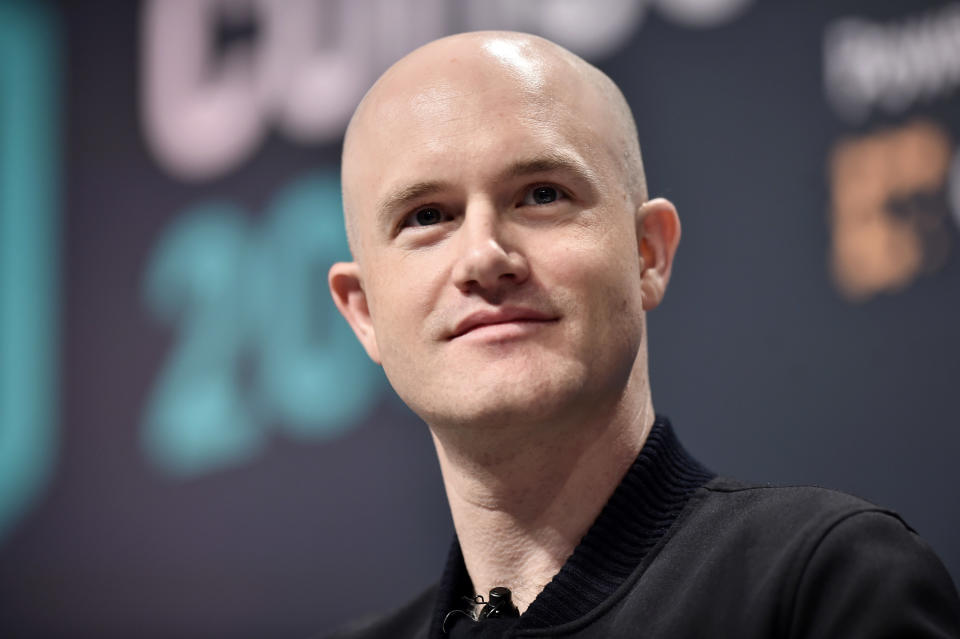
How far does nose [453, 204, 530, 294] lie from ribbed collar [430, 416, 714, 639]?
1.02 ft

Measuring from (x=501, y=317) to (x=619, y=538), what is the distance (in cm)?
31

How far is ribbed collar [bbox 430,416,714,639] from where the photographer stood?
4.24 ft

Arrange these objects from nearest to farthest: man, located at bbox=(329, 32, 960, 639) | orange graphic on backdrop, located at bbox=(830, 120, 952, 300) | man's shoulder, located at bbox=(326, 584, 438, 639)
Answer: man, located at bbox=(329, 32, 960, 639) → man's shoulder, located at bbox=(326, 584, 438, 639) → orange graphic on backdrop, located at bbox=(830, 120, 952, 300)

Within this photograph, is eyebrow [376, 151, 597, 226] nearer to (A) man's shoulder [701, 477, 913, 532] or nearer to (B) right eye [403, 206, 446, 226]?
(B) right eye [403, 206, 446, 226]

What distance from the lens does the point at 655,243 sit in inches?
60.6

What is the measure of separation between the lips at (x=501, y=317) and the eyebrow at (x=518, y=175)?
0.17 meters

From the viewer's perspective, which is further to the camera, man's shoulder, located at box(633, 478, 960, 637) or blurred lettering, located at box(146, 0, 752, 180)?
blurred lettering, located at box(146, 0, 752, 180)

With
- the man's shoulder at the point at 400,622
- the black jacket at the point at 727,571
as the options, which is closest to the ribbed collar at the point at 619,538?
the black jacket at the point at 727,571

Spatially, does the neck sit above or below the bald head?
below

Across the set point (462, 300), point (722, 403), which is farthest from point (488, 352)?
point (722, 403)

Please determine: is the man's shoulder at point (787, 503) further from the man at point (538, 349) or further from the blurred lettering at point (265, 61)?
the blurred lettering at point (265, 61)

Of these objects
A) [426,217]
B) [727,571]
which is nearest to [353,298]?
[426,217]

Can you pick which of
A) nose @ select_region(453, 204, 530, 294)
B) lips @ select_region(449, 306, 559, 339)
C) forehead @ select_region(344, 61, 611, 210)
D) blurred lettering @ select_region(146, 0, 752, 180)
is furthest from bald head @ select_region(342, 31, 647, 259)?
blurred lettering @ select_region(146, 0, 752, 180)

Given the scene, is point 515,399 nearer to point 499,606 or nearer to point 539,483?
point 539,483
